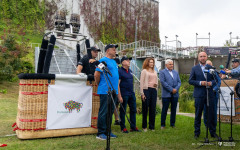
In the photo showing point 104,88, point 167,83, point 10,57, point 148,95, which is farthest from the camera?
point 10,57

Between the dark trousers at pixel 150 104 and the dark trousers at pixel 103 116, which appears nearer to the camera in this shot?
the dark trousers at pixel 103 116

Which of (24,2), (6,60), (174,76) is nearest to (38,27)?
(24,2)

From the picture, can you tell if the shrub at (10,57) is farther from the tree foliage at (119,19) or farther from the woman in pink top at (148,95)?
the tree foliage at (119,19)

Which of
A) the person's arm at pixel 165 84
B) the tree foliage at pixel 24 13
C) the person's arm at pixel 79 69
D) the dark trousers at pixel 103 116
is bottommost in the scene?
the dark trousers at pixel 103 116

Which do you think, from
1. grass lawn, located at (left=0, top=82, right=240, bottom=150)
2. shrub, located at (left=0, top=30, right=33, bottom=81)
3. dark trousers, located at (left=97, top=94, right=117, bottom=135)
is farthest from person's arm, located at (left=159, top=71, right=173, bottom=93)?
shrub, located at (left=0, top=30, right=33, bottom=81)

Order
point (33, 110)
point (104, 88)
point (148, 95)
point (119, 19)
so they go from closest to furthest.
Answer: point (33, 110)
point (104, 88)
point (148, 95)
point (119, 19)

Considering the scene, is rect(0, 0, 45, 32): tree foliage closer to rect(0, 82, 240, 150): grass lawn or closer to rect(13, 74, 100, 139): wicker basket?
rect(13, 74, 100, 139): wicker basket

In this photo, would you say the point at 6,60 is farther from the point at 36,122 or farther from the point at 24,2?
the point at 24,2

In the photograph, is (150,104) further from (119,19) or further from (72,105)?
(119,19)

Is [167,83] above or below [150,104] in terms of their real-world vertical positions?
above

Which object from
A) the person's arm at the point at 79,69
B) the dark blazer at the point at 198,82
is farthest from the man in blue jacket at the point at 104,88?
the dark blazer at the point at 198,82

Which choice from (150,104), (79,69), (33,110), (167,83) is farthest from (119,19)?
(33,110)

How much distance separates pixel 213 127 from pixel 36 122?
3624mm

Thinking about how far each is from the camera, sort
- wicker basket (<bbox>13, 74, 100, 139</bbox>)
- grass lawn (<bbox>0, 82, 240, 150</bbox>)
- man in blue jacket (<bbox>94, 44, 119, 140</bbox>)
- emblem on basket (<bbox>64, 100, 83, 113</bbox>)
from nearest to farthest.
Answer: grass lawn (<bbox>0, 82, 240, 150</bbox>) < wicker basket (<bbox>13, 74, 100, 139</bbox>) < man in blue jacket (<bbox>94, 44, 119, 140</bbox>) < emblem on basket (<bbox>64, 100, 83, 113</bbox>)
